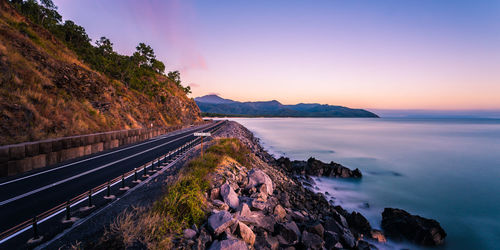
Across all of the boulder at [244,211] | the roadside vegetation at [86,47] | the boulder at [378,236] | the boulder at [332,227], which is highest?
the roadside vegetation at [86,47]

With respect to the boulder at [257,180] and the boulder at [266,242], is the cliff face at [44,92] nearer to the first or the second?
the boulder at [257,180]

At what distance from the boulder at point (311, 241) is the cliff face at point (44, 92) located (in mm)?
16630

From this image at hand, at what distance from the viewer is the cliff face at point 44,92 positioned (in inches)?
543

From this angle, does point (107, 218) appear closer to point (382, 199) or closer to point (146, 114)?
point (382, 199)

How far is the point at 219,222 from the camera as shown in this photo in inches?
221

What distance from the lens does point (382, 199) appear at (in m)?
16.6

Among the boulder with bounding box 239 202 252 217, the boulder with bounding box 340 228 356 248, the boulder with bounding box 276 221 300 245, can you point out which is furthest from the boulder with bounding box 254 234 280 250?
the boulder with bounding box 340 228 356 248

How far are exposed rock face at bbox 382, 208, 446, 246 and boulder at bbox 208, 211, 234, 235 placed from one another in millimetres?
9862

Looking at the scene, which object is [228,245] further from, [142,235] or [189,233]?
[142,235]

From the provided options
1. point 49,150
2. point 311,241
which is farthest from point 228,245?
point 49,150

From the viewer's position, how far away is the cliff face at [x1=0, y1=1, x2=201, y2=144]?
13.8m

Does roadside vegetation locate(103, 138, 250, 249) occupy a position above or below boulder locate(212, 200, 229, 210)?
above

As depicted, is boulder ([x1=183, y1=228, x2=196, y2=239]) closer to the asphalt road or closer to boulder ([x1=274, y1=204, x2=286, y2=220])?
boulder ([x1=274, y1=204, x2=286, y2=220])

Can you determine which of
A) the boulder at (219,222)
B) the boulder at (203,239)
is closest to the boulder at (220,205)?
the boulder at (219,222)
